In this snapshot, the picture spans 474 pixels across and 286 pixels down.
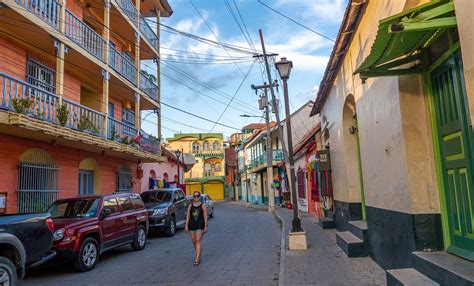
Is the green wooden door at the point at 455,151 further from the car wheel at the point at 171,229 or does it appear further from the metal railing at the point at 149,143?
the metal railing at the point at 149,143

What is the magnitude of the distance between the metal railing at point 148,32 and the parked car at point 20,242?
14.7 metres

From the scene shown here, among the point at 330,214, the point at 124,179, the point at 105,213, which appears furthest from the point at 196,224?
the point at 124,179

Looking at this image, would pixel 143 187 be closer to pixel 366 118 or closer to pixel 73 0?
pixel 73 0

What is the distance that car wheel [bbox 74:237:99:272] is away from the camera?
8.46m

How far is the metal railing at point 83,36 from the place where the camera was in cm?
1328

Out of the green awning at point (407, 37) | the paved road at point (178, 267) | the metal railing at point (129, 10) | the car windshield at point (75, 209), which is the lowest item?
the paved road at point (178, 267)

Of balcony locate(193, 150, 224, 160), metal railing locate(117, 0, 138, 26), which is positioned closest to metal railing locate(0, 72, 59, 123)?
metal railing locate(117, 0, 138, 26)

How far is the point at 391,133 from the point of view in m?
6.07

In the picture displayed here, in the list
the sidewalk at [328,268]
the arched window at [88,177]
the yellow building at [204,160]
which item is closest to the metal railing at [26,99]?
the arched window at [88,177]

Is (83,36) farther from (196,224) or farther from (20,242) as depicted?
(20,242)

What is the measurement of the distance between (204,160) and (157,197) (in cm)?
4537

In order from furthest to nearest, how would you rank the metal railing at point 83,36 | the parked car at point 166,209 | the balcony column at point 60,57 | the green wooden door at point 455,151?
the parked car at point 166,209 < the metal railing at point 83,36 < the balcony column at point 60,57 < the green wooden door at point 455,151

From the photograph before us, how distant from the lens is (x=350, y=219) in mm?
10273

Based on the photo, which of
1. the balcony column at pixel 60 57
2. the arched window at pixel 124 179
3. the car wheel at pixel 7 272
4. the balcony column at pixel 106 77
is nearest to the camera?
the car wheel at pixel 7 272
